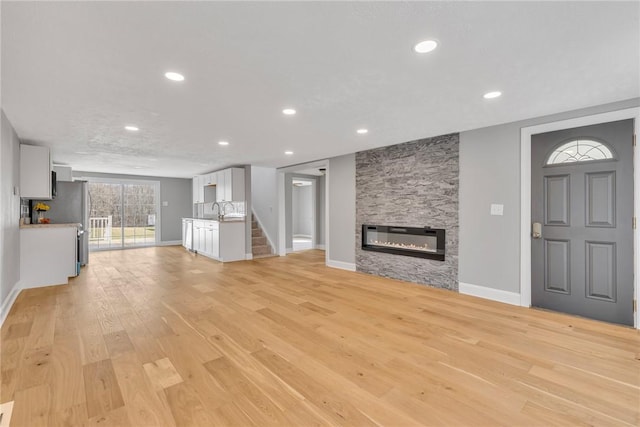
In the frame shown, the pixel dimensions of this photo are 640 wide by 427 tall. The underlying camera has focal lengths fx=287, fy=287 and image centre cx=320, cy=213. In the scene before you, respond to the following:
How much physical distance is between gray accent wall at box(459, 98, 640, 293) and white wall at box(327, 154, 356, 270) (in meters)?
2.07

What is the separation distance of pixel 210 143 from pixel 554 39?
4.43 m

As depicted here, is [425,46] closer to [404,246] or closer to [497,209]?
[497,209]

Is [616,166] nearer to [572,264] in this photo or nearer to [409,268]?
[572,264]

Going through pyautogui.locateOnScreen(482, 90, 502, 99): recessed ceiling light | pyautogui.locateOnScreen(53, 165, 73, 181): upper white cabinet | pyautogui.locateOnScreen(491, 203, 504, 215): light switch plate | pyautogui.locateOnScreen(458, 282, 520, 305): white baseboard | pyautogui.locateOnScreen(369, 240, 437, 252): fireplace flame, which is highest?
pyautogui.locateOnScreen(482, 90, 502, 99): recessed ceiling light

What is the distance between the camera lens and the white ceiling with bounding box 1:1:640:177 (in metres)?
1.64

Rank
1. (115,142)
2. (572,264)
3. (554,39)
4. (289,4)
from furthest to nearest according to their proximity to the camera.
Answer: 1. (115,142)
2. (572,264)
3. (554,39)
4. (289,4)

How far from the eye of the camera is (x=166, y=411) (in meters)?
1.65

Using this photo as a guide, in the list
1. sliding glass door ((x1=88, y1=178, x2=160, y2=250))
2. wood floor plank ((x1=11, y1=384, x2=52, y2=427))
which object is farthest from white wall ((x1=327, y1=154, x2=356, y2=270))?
sliding glass door ((x1=88, y1=178, x2=160, y2=250))

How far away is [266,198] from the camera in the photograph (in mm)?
8047

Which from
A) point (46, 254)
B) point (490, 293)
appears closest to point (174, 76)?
point (46, 254)

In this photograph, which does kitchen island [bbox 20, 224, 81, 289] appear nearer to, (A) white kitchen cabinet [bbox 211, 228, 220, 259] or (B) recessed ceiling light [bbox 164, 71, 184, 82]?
(A) white kitchen cabinet [bbox 211, 228, 220, 259]

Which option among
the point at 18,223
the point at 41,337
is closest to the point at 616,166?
the point at 41,337

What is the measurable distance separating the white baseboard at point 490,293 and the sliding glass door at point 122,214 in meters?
9.27

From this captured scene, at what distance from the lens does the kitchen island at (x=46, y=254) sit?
4352 mm
